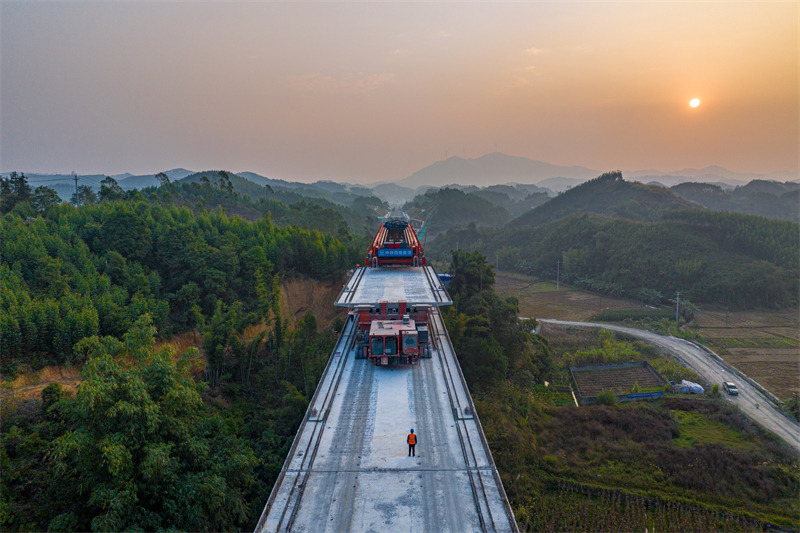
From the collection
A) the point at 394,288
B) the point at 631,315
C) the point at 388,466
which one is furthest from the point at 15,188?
the point at 631,315

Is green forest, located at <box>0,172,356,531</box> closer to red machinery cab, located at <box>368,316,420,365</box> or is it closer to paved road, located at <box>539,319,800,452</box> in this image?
red machinery cab, located at <box>368,316,420,365</box>

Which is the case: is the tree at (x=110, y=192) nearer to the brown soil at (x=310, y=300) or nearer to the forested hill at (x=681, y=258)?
the brown soil at (x=310, y=300)

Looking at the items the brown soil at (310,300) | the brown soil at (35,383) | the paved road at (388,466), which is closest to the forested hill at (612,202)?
the brown soil at (310,300)

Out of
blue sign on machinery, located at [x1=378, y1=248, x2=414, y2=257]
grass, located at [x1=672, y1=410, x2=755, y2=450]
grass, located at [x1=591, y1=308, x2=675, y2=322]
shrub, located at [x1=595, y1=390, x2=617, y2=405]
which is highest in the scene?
blue sign on machinery, located at [x1=378, y1=248, x2=414, y2=257]

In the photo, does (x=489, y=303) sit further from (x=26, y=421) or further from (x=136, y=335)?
(x=26, y=421)

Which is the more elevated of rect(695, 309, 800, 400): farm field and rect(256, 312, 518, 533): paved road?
rect(256, 312, 518, 533): paved road

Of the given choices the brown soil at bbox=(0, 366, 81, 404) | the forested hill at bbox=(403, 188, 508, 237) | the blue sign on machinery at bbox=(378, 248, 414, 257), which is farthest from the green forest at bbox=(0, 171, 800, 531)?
the forested hill at bbox=(403, 188, 508, 237)

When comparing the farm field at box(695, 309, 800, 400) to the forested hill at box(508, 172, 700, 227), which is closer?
the farm field at box(695, 309, 800, 400)
